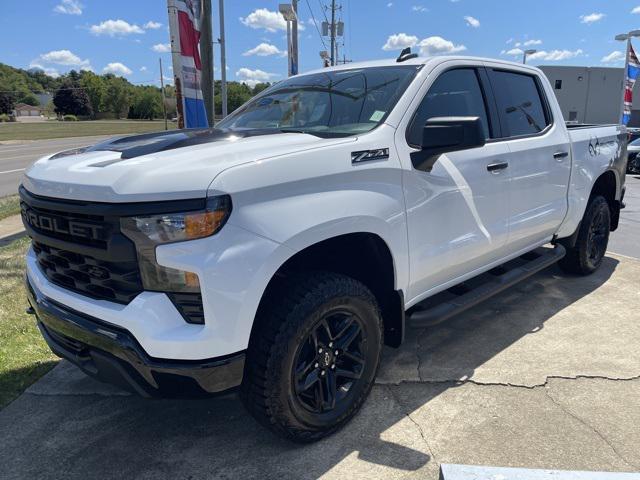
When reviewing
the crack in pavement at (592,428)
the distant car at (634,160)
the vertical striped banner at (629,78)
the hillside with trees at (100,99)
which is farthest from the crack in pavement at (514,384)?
the hillside with trees at (100,99)

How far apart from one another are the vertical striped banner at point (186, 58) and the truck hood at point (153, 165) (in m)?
4.04

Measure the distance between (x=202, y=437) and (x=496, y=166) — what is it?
2438mm

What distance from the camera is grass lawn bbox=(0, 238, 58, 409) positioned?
134 inches

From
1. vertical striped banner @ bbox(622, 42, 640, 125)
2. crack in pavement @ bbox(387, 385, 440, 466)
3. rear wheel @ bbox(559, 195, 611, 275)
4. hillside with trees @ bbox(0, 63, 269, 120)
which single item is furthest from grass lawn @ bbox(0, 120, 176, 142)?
hillside with trees @ bbox(0, 63, 269, 120)

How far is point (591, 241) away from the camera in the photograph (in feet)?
17.2

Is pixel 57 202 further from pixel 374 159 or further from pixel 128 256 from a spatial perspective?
pixel 374 159

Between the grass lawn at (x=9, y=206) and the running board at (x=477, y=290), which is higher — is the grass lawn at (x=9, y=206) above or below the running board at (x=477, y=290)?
below

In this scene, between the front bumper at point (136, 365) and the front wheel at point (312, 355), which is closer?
the front bumper at point (136, 365)

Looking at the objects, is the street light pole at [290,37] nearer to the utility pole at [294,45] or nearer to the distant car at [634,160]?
the utility pole at [294,45]

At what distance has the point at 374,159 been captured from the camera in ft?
8.82

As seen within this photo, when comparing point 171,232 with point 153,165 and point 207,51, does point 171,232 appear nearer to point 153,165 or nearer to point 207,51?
point 153,165

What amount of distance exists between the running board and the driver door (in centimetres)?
14

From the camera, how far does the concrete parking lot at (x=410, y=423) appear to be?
2555 mm

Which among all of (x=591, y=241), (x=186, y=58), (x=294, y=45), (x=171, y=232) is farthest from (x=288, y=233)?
(x=294, y=45)
